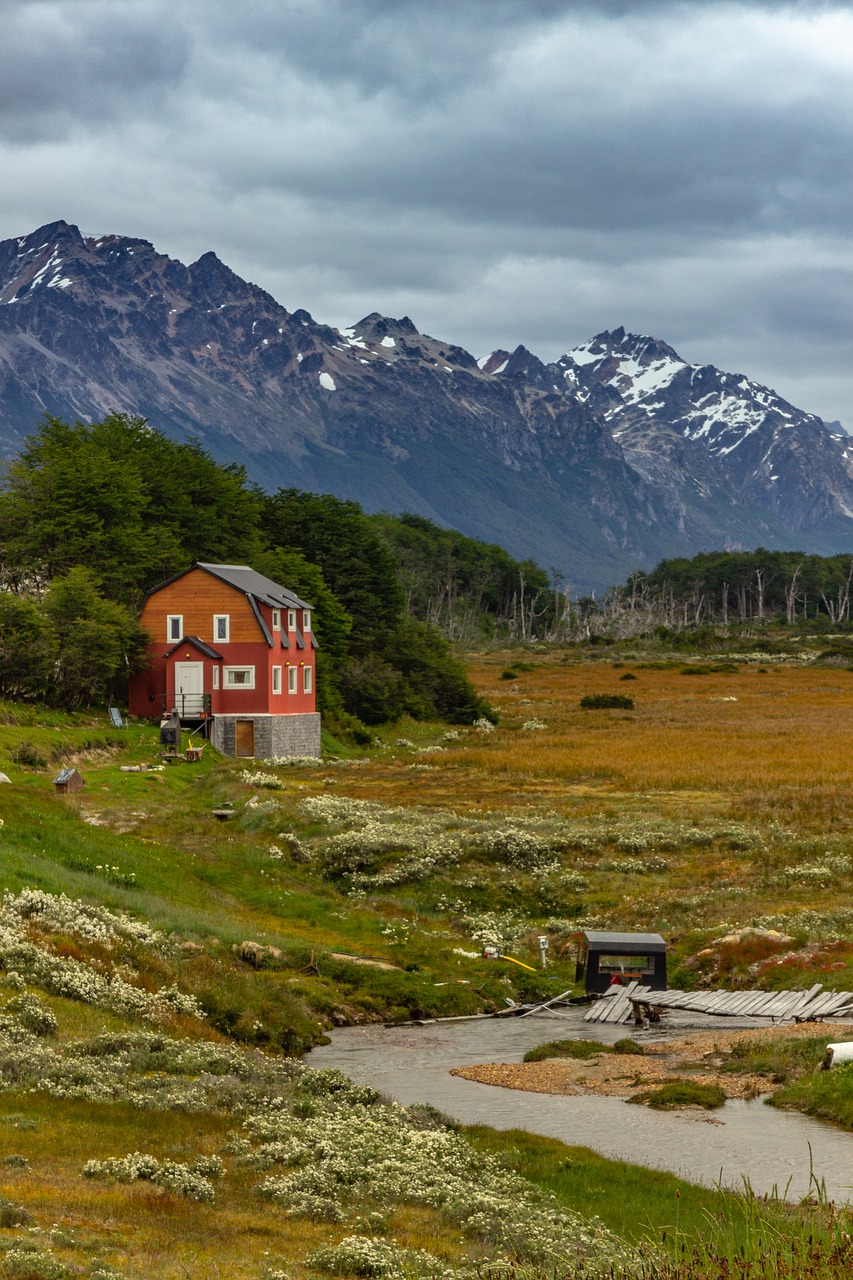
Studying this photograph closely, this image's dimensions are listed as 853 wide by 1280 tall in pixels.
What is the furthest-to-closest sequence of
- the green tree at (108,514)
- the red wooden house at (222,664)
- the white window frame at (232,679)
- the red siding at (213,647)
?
1. the green tree at (108,514)
2. the white window frame at (232,679)
3. the red siding at (213,647)
4. the red wooden house at (222,664)

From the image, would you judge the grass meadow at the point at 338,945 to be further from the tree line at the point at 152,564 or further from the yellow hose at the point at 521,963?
the tree line at the point at 152,564

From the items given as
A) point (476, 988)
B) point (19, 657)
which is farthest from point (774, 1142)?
point (19, 657)

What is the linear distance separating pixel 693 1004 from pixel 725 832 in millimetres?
17794

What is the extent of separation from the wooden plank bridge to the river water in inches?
15.7

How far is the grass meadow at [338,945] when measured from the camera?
44.9ft

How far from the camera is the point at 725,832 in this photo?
46.5 m

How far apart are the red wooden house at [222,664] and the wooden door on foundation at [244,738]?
2.2 inches

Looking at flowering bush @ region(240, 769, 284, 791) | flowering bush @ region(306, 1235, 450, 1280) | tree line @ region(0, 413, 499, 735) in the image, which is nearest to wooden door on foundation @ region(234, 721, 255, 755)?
tree line @ region(0, 413, 499, 735)

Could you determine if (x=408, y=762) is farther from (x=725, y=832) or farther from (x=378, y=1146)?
A: (x=378, y=1146)

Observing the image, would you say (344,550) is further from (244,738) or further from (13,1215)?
(13,1215)

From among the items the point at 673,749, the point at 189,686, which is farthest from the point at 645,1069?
the point at 189,686

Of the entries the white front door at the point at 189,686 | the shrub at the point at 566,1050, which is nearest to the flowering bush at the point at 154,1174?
the shrub at the point at 566,1050

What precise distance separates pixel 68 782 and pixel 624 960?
2441 centimetres

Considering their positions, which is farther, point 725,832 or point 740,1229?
point 725,832
